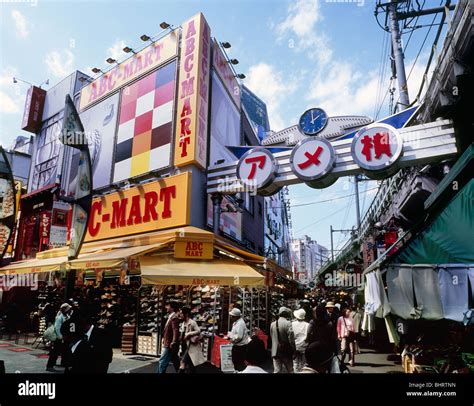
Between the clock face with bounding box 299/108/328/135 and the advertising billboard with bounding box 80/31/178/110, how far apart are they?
6451 millimetres

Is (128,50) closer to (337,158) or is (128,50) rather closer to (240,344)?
(337,158)

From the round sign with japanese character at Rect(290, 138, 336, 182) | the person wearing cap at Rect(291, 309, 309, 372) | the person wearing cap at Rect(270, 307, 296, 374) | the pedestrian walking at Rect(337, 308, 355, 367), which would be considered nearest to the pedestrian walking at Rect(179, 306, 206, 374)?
the person wearing cap at Rect(270, 307, 296, 374)

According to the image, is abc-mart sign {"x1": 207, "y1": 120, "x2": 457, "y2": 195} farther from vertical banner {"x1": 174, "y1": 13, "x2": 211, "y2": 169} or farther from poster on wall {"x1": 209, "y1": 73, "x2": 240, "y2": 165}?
poster on wall {"x1": 209, "y1": 73, "x2": 240, "y2": 165}

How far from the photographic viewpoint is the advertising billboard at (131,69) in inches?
567

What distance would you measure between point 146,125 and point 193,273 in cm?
749

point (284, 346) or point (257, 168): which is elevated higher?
point (257, 168)

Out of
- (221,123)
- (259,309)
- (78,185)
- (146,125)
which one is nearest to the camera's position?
(78,185)

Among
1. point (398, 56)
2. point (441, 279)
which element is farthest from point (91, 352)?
point (398, 56)

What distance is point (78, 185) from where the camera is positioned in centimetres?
1109

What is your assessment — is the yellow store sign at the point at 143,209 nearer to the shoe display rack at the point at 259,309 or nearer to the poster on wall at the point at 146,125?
the poster on wall at the point at 146,125

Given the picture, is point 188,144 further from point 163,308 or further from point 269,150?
point 163,308

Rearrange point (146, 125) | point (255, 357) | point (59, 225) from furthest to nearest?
point (59, 225) → point (146, 125) → point (255, 357)

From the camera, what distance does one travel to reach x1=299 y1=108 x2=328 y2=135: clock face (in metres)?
11.3

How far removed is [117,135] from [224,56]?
6355 mm
